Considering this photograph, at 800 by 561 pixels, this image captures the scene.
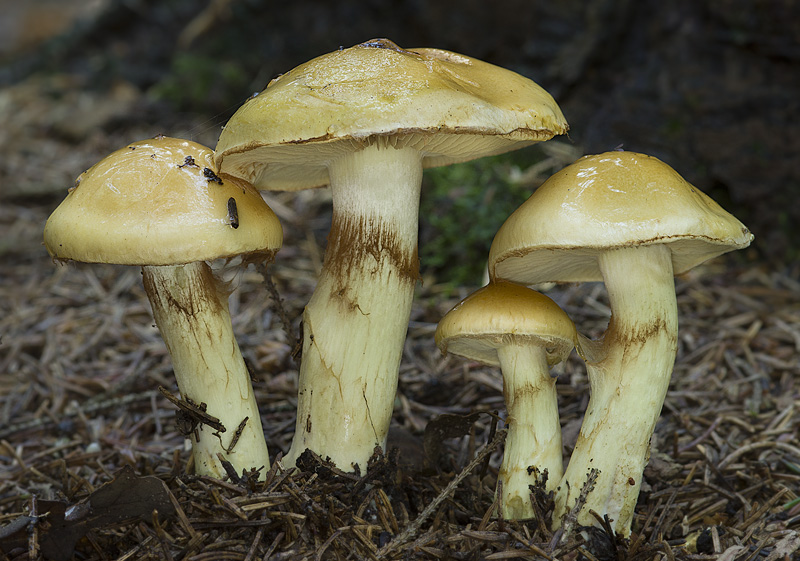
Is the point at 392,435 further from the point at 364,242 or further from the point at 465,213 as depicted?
the point at 465,213

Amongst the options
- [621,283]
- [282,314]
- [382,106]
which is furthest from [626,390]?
[282,314]

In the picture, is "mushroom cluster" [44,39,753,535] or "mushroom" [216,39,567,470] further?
"mushroom" [216,39,567,470]

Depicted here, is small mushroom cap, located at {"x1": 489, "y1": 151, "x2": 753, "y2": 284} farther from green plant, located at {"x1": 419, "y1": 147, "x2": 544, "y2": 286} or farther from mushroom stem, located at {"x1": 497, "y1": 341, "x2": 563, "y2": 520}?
green plant, located at {"x1": 419, "y1": 147, "x2": 544, "y2": 286}

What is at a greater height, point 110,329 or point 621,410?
point 621,410

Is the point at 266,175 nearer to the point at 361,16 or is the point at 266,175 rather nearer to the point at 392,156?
the point at 392,156

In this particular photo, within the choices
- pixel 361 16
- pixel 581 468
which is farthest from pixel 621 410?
pixel 361 16

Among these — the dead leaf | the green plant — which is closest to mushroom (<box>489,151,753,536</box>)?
the dead leaf
